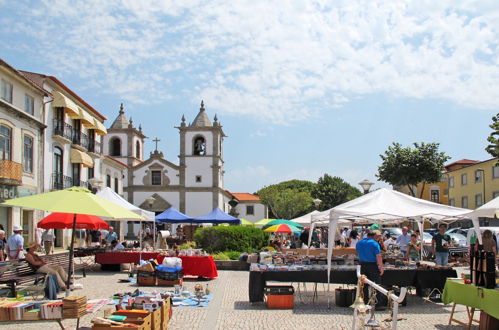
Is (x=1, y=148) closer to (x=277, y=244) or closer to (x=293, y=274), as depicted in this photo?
(x=277, y=244)

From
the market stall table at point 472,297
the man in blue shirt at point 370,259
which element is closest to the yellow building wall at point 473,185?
the man in blue shirt at point 370,259

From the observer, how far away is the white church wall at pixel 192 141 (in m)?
59.1

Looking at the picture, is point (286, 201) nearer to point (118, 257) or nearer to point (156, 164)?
point (156, 164)

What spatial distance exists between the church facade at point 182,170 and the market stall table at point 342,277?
46853 mm

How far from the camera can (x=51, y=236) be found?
2430cm

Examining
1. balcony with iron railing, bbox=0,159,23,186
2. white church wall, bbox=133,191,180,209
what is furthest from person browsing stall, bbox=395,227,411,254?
white church wall, bbox=133,191,180,209

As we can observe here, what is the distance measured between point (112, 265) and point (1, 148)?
27.9 ft

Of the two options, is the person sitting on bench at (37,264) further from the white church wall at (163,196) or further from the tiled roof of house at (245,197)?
the tiled roof of house at (245,197)

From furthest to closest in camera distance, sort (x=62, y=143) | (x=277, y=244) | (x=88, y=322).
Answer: (x=62, y=143) < (x=277, y=244) < (x=88, y=322)

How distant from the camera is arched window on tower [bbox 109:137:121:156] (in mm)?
61844

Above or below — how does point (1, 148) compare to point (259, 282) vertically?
above

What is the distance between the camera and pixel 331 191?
251 ft

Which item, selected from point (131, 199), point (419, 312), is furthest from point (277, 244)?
point (131, 199)

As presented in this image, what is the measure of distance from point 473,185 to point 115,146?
3841cm
